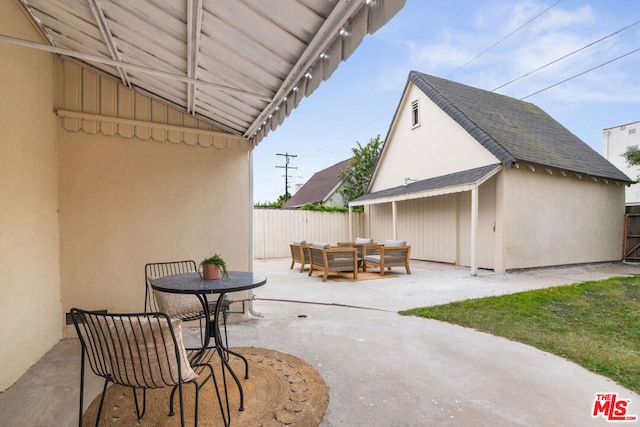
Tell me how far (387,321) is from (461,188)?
5.36m

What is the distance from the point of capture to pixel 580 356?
10.0ft

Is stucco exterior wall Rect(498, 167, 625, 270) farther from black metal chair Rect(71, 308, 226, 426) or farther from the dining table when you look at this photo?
black metal chair Rect(71, 308, 226, 426)

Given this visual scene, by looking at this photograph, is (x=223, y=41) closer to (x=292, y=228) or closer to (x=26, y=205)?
(x=26, y=205)

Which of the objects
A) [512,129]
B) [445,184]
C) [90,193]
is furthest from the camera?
[512,129]

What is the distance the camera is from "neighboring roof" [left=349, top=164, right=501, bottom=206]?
809 cm

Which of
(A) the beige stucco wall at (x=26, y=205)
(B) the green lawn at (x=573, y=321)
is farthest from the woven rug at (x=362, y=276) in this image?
(A) the beige stucco wall at (x=26, y=205)

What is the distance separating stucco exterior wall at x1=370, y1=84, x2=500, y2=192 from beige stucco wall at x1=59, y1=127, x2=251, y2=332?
24.3ft

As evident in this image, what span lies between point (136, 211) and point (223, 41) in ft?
8.04

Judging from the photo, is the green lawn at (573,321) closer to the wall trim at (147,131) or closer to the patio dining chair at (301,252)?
the wall trim at (147,131)

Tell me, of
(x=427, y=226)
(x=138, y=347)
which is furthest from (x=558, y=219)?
(x=138, y=347)

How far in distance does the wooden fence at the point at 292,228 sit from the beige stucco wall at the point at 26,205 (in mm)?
8833

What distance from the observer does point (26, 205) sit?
109 inches

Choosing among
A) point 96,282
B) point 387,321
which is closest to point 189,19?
point 96,282

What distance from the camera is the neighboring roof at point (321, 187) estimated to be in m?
19.1
